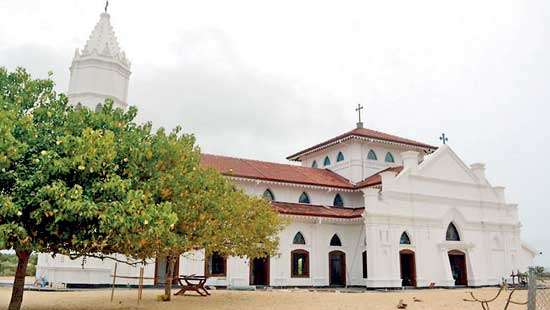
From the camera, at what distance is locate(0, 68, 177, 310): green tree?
1090cm

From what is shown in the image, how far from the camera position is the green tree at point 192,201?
1382 cm

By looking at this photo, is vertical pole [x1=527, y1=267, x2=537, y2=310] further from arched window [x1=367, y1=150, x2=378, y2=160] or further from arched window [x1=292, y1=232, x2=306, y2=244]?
arched window [x1=367, y1=150, x2=378, y2=160]

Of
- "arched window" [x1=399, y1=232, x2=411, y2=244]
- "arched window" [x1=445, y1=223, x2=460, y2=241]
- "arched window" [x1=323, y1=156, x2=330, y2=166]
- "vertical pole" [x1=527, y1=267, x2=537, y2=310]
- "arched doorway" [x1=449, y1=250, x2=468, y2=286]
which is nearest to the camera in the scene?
"vertical pole" [x1=527, y1=267, x2=537, y2=310]

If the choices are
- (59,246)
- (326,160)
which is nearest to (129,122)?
(59,246)

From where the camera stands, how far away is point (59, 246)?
494 inches

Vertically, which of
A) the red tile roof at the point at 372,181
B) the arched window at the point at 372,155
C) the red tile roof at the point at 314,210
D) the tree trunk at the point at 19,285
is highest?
the arched window at the point at 372,155

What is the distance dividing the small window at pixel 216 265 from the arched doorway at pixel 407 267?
11.4 metres

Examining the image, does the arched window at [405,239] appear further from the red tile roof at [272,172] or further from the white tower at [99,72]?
the white tower at [99,72]

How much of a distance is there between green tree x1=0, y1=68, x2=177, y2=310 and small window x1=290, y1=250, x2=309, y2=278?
19137mm

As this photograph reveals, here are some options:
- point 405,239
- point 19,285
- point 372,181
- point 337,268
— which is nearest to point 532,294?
point 19,285

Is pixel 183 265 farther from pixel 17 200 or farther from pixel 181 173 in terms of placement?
pixel 17 200

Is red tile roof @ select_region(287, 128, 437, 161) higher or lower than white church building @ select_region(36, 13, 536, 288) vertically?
higher

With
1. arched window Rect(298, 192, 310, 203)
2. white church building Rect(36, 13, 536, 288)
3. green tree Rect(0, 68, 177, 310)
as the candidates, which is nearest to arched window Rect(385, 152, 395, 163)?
white church building Rect(36, 13, 536, 288)

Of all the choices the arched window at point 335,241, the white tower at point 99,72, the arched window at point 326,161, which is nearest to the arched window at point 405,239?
the arched window at point 335,241
